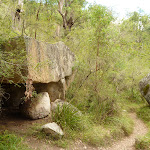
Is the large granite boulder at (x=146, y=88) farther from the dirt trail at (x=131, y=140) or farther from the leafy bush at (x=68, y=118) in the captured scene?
the leafy bush at (x=68, y=118)

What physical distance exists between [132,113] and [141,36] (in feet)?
50.1

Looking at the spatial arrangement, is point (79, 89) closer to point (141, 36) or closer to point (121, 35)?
point (121, 35)

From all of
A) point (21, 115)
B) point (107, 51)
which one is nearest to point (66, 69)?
point (107, 51)

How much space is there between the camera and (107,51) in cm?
690

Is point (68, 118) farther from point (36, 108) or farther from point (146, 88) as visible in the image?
point (146, 88)

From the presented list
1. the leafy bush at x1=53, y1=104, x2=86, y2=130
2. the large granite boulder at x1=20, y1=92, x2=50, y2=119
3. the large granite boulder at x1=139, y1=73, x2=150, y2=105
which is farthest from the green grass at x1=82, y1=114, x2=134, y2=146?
the large granite boulder at x1=139, y1=73, x2=150, y2=105

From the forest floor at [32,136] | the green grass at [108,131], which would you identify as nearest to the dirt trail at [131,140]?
the forest floor at [32,136]

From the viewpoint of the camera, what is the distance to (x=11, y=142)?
3.99 metres

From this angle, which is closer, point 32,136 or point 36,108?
point 32,136

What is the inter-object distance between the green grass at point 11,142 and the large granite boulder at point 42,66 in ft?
4.65

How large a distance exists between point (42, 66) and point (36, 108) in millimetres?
1826

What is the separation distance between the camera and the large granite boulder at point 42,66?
438cm

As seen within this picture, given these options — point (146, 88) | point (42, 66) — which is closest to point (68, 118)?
point (42, 66)

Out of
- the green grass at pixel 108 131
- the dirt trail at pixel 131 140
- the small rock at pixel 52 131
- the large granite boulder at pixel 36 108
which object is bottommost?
the dirt trail at pixel 131 140
